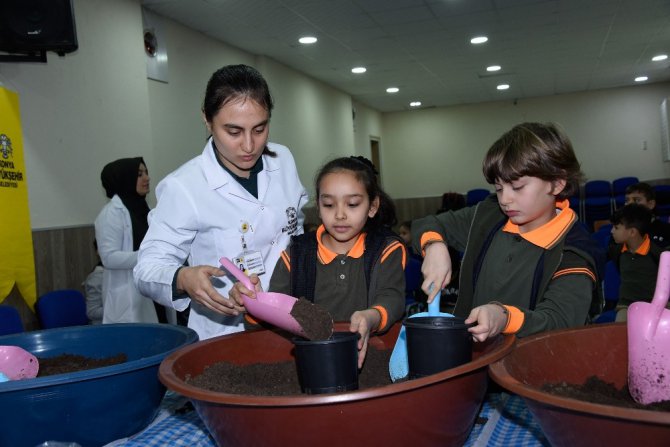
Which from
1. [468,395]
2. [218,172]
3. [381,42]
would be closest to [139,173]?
[218,172]

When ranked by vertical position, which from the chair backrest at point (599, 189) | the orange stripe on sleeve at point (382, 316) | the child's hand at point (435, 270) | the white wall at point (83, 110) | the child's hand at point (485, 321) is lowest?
the orange stripe on sleeve at point (382, 316)

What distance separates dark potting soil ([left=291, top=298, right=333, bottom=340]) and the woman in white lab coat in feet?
1.32

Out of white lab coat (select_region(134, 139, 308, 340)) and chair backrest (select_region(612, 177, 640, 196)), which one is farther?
chair backrest (select_region(612, 177, 640, 196))

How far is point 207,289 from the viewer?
1.05 metres

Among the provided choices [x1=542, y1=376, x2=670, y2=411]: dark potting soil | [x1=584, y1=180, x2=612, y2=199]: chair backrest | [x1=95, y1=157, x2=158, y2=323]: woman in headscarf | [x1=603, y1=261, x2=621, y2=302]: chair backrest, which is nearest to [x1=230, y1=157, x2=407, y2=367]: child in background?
[x1=542, y1=376, x2=670, y2=411]: dark potting soil

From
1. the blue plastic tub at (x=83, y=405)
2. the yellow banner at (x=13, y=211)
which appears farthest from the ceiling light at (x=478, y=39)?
the blue plastic tub at (x=83, y=405)

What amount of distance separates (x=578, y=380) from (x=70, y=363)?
898 mm

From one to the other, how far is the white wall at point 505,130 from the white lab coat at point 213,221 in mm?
10930

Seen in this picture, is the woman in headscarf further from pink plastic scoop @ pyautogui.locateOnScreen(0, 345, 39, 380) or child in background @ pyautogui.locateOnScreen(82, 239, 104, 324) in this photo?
pink plastic scoop @ pyautogui.locateOnScreen(0, 345, 39, 380)

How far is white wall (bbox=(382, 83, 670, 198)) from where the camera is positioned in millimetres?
11422

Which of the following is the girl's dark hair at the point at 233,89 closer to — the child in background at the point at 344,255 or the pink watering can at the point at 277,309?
the child in background at the point at 344,255

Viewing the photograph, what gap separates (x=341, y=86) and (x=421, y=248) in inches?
330

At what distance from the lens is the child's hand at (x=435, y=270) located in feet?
3.30

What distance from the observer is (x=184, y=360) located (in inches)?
35.0
